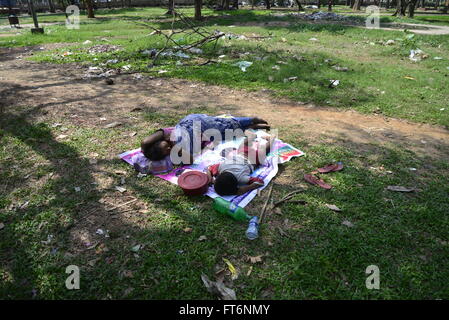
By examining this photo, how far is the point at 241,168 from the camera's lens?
301 cm

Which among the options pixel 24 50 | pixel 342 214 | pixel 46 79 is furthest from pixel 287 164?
pixel 24 50

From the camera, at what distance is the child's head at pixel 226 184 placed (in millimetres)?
2791

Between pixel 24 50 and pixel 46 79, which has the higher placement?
pixel 24 50

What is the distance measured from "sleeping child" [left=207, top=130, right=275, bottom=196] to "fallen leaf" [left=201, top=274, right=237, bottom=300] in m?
0.96

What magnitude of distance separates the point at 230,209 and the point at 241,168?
1.85ft

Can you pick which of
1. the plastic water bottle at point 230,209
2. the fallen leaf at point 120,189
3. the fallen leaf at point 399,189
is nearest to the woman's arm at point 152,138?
the fallen leaf at point 120,189

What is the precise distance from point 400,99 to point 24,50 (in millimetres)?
11693

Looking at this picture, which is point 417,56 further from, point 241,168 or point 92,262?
point 92,262

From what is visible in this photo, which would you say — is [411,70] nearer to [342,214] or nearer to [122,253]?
[342,214]

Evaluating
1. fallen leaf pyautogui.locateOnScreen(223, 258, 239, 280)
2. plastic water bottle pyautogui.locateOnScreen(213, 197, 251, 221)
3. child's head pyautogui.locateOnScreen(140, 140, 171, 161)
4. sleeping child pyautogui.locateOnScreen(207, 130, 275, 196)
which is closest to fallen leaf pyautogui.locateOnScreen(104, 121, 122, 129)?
child's head pyautogui.locateOnScreen(140, 140, 171, 161)
